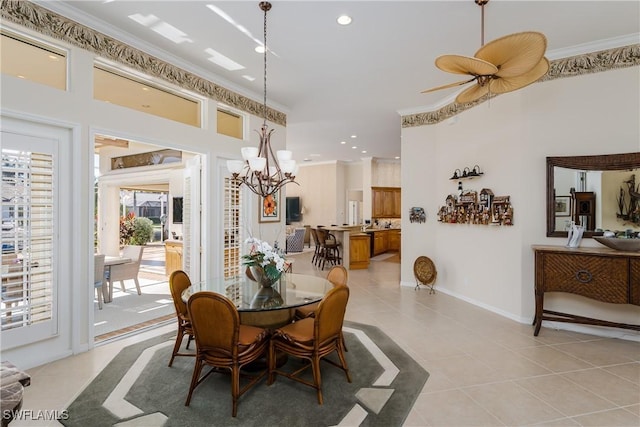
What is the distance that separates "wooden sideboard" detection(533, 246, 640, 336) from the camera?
3135mm

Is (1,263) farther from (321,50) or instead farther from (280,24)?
(321,50)

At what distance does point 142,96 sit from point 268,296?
9.43 feet

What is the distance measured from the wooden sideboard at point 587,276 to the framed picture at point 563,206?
47cm

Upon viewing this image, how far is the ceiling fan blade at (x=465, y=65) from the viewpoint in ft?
7.43

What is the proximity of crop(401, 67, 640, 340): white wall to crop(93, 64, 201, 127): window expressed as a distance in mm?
4133

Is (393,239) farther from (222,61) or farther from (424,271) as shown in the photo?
(222,61)

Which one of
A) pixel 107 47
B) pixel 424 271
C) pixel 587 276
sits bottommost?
pixel 424 271

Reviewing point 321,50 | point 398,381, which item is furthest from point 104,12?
point 398,381

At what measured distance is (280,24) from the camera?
10.7 feet

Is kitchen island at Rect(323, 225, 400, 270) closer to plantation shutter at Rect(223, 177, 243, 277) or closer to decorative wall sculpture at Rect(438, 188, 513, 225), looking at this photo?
decorative wall sculpture at Rect(438, 188, 513, 225)

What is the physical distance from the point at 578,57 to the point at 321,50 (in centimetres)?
303

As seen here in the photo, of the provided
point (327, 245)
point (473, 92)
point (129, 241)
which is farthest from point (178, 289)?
point (129, 241)

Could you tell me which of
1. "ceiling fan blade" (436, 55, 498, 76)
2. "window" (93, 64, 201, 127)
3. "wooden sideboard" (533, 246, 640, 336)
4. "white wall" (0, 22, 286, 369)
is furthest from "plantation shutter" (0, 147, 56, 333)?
"wooden sideboard" (533, 246, 640, 336)

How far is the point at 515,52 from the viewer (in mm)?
2256
